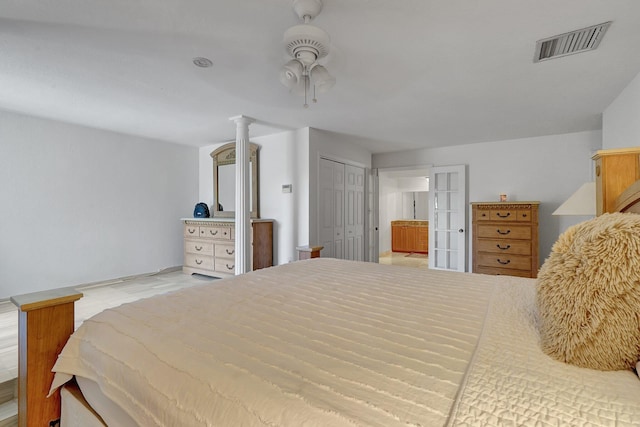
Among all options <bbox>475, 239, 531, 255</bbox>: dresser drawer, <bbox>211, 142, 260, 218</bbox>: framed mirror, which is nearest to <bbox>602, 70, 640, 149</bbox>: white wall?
<bbox>475, 239, 531, 255</bbox>: dresser drawer

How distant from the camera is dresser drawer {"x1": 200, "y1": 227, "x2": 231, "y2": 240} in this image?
447 cm

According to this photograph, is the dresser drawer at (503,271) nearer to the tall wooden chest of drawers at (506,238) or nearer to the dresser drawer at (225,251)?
the tall wooden chest of drawers at (506,238)

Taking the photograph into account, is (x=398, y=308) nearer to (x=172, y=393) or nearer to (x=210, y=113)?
(x=172, y=393)

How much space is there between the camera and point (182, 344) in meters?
0.90

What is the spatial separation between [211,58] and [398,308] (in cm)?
217

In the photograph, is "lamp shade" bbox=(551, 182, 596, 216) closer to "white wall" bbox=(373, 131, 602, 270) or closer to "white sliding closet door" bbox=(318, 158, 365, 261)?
A: "white wall" bbox=(373, 131, 602, 270)

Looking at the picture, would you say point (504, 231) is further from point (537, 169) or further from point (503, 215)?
point (537, 169)

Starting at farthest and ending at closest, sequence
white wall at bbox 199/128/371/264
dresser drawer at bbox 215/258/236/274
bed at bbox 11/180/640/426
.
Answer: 1. dresser drawer at bbox 215/258/236/274
2. white wall at bbox 199/128/371/264
3. bed at bbox 11/180/640/426

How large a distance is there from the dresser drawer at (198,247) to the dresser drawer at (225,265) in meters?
0.26

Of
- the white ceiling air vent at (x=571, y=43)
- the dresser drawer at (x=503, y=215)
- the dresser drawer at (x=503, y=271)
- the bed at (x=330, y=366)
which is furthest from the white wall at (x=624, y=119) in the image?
the bed at (x=330, y=366)

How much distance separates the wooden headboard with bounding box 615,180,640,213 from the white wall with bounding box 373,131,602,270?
3479mm

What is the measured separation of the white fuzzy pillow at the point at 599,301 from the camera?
0.69 meters

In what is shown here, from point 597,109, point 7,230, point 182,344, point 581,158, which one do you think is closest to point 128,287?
point 7,230

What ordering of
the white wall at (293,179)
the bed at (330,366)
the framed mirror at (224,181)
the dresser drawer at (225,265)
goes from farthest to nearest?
1. the framed mirror at (224,181)
2. the dresser drawer at (225,265)
3. the white wall at (293,179)
4. the bed at (330,366)
